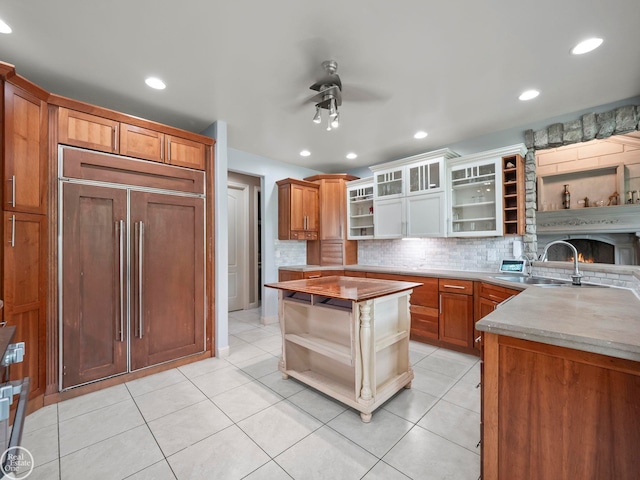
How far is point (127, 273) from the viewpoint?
8.61ft

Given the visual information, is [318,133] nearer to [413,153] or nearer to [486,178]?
[413,153]

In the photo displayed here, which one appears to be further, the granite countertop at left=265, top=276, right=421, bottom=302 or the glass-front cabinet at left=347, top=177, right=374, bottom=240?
the glass-front cabinet at left=347, top=177, right=374, bottom=240

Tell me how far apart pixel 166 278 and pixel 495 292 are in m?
3.39

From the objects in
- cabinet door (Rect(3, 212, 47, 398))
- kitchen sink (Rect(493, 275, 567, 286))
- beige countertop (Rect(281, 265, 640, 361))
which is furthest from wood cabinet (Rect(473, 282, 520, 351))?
cabinet door (Rect(3, 212, 47, 398))

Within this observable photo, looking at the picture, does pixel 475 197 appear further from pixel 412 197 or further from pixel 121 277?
pixel 121 277

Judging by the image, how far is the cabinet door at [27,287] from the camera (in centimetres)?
200

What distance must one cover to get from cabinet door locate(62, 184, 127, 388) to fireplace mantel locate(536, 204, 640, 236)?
4.66m

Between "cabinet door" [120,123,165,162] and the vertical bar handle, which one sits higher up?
"cabinet door" [120,123,165,162]

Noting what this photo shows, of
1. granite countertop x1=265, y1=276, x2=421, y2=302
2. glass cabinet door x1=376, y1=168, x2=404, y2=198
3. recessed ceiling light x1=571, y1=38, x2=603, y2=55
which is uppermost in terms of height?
recessed ceiling light x1=571, y1=38, x2=603, y2=55

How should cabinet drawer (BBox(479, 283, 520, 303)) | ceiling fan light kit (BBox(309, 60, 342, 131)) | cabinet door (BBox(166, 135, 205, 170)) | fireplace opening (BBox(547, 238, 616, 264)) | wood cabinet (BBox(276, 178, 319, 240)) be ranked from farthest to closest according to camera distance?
1. wood cabinet (BBox(276, 178, 319, 240))
2. fireplace opening (BBox(547, 238, 616, 264))
3. cabinet door (BBox(166, 135, 205, 170))
4. cabinet drawer (BBox(479, 283, 520, 303))
5. ceiling fan light kit (BBox(309, 60, 342, 131))

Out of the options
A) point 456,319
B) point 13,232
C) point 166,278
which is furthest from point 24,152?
point 456,319

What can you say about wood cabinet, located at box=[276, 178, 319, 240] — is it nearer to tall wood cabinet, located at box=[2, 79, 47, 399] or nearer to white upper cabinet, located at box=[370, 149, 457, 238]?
white upper cabinet, located at box=[370, 149, 457, 238]

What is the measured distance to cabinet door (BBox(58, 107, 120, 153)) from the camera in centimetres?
236

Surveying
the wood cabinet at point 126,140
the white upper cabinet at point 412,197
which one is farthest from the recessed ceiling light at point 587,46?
the wood cabinet at point 126,140
